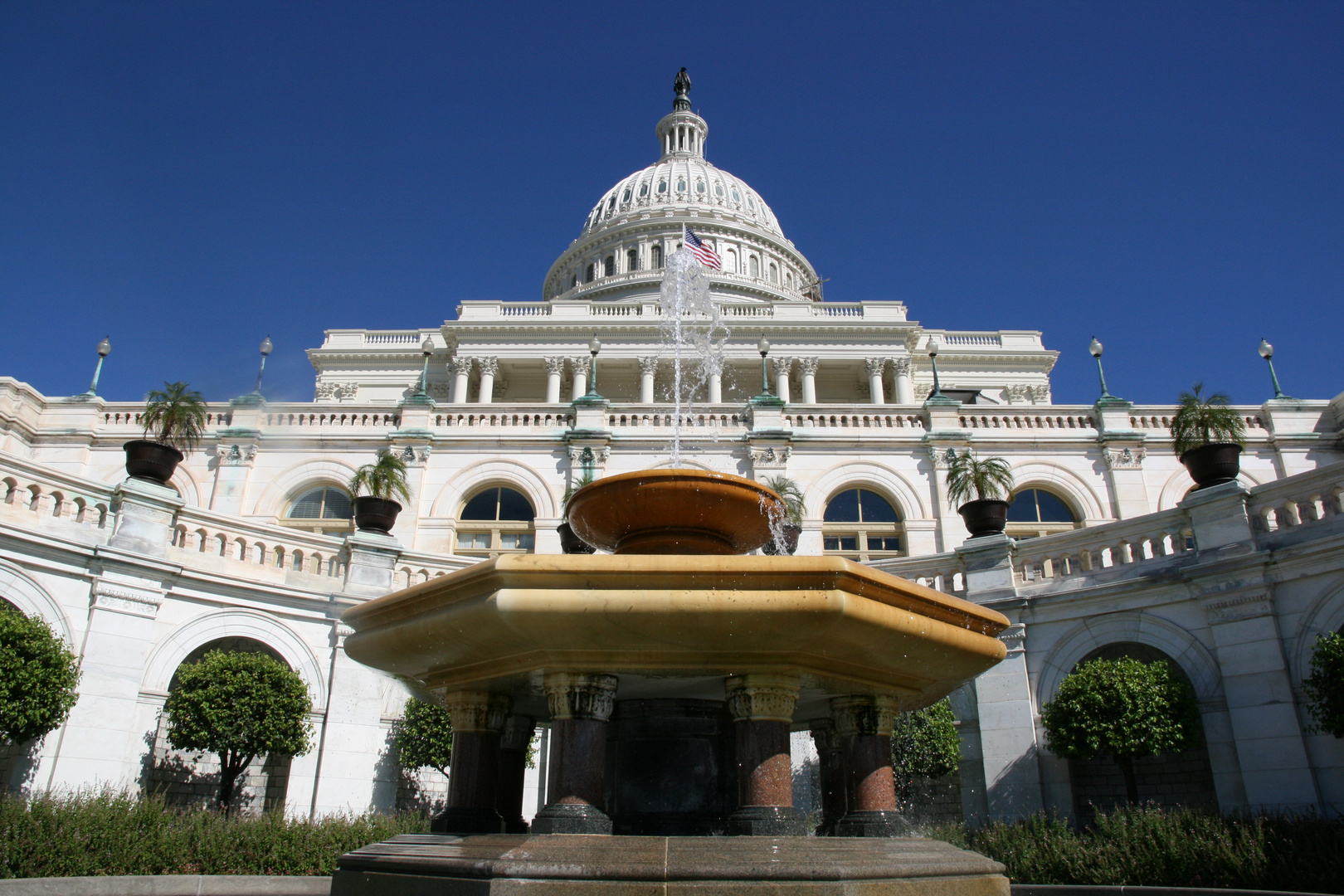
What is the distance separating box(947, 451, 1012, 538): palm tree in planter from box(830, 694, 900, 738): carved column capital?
932 centimetres

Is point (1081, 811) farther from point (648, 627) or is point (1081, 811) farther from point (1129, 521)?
point (648, 627)

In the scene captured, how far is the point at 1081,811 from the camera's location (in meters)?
15.7

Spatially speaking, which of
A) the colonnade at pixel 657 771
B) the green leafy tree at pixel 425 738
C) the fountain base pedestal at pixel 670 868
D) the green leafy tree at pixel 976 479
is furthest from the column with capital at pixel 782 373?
the fountain base pedestal at pixel 670 868

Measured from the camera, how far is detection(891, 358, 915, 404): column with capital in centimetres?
5847

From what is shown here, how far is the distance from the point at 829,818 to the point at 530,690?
326cm

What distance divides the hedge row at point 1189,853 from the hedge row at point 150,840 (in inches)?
327

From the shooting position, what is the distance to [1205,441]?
18.2 m

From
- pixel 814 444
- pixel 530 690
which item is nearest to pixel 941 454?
pixel 814 444

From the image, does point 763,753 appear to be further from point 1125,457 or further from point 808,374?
point 808,374

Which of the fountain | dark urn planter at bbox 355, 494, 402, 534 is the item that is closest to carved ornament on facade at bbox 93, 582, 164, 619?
dark urn planter at bbox 355, 494, 402, 534

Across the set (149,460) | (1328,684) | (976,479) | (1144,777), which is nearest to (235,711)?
(149,460)

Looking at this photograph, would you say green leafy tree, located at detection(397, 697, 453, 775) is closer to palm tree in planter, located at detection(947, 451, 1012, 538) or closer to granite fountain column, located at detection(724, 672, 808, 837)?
granite fountain column, located at detection(724, 672, 808, 837)

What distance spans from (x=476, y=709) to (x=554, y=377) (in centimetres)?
5107

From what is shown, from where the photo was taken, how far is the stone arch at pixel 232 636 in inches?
601
